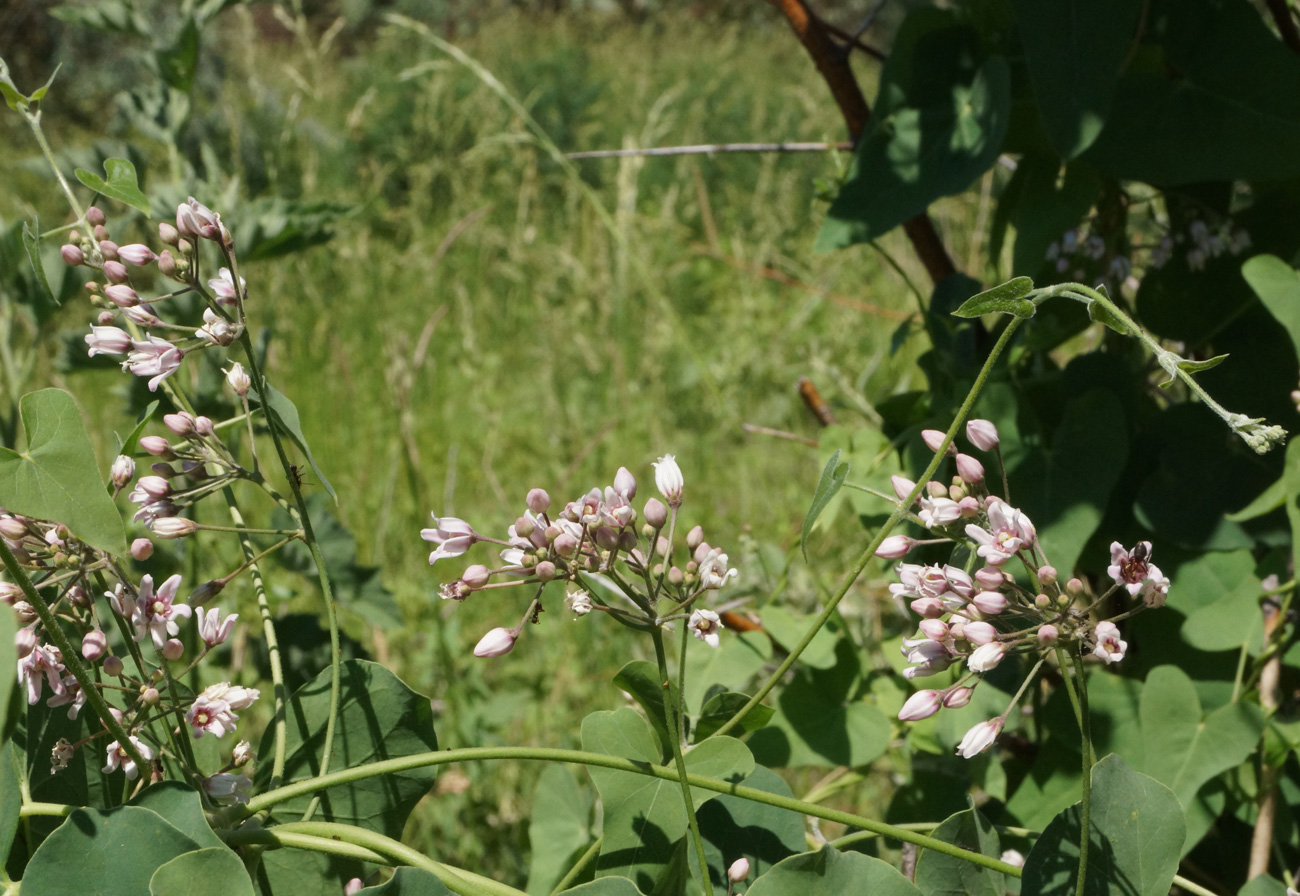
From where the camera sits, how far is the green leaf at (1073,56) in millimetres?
921

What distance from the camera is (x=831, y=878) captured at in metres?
0.55

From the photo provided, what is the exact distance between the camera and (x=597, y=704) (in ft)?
6.47

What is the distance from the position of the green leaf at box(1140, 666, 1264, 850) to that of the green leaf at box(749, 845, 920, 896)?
460 millimetres

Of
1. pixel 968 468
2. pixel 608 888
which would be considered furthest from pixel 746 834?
pixel 968 468

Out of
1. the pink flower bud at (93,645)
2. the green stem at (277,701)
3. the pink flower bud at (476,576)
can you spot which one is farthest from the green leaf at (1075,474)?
the pink flower bud at (93,645)

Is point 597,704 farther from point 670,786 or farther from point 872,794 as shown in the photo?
point 670,786

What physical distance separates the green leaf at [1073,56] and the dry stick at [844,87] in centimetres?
21

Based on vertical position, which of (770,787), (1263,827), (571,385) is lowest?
(571,385)

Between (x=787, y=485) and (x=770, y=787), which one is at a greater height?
(x=770, y=787)

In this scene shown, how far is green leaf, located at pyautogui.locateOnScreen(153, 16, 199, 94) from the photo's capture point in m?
1.28

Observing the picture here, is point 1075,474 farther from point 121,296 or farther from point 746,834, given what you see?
point 121,296

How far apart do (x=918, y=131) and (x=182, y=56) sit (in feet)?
2.93

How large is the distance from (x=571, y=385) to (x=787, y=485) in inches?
40.7

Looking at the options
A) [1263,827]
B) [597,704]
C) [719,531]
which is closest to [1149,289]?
[1263,827]
